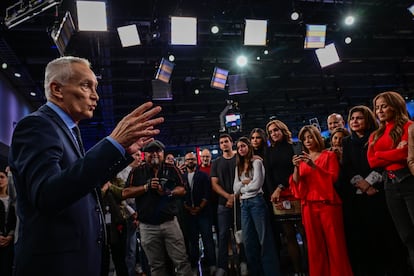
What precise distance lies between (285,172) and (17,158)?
289 cm

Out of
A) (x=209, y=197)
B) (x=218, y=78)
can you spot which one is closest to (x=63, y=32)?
(x=209, y=197)

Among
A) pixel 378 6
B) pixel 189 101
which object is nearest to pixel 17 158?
pixel 378 6

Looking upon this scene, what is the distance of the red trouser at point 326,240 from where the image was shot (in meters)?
2.79

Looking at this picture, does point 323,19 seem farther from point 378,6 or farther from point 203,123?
point 203,123

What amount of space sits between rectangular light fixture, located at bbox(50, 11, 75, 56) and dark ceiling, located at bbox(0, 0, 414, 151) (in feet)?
1.00

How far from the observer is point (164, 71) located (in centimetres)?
752

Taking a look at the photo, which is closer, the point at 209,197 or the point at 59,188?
the point at 59,188

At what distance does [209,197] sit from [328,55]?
501cm

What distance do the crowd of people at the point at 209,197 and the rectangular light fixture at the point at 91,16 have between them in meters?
2.54

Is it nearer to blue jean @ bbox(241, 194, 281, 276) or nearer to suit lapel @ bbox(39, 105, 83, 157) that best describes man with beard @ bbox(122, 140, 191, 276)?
blue jean @ bbox(241, 194, 281, 276)

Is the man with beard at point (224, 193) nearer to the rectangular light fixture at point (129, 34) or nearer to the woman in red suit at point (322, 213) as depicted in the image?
the woman in red suit at point (322, 213)

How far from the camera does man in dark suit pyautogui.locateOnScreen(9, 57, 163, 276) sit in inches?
38.4

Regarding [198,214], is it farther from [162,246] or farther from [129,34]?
[129,34]

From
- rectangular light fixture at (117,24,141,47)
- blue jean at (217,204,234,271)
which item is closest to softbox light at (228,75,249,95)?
rectangular light fixture at (117,24,141,47)
